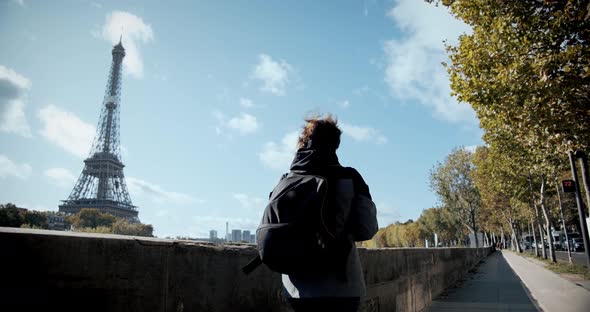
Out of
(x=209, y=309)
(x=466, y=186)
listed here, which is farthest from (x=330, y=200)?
(x=466, y=186)

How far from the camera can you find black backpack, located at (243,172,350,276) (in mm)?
2098

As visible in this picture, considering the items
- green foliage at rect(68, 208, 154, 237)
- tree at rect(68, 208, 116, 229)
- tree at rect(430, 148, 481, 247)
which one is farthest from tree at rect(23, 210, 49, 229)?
tree at rect(430, 148, 481, 247)

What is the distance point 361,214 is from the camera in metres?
2.37

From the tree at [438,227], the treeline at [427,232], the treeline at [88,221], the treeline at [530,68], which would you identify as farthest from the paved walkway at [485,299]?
the tree at [438,227]

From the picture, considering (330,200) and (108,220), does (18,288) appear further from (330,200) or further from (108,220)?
(108,220)

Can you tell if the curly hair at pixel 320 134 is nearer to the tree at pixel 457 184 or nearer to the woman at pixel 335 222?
the woman at pixel 335 222

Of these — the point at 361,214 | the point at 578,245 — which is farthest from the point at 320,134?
the point at 578,245

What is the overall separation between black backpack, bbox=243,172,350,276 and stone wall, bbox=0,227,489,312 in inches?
18.2

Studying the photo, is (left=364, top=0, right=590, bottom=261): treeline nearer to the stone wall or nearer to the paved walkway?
the paved walkway

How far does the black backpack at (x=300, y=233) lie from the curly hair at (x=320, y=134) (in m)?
0.31

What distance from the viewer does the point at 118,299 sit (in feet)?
6.13

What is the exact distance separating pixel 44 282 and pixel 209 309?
0.99m

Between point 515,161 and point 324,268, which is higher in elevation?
point 515,161

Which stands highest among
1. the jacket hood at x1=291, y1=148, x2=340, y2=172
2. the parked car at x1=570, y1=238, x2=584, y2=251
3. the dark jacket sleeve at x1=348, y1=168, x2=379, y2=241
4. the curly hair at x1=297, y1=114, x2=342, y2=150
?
the curly hair at x1=297, y1=114, x2=342, y2=150
